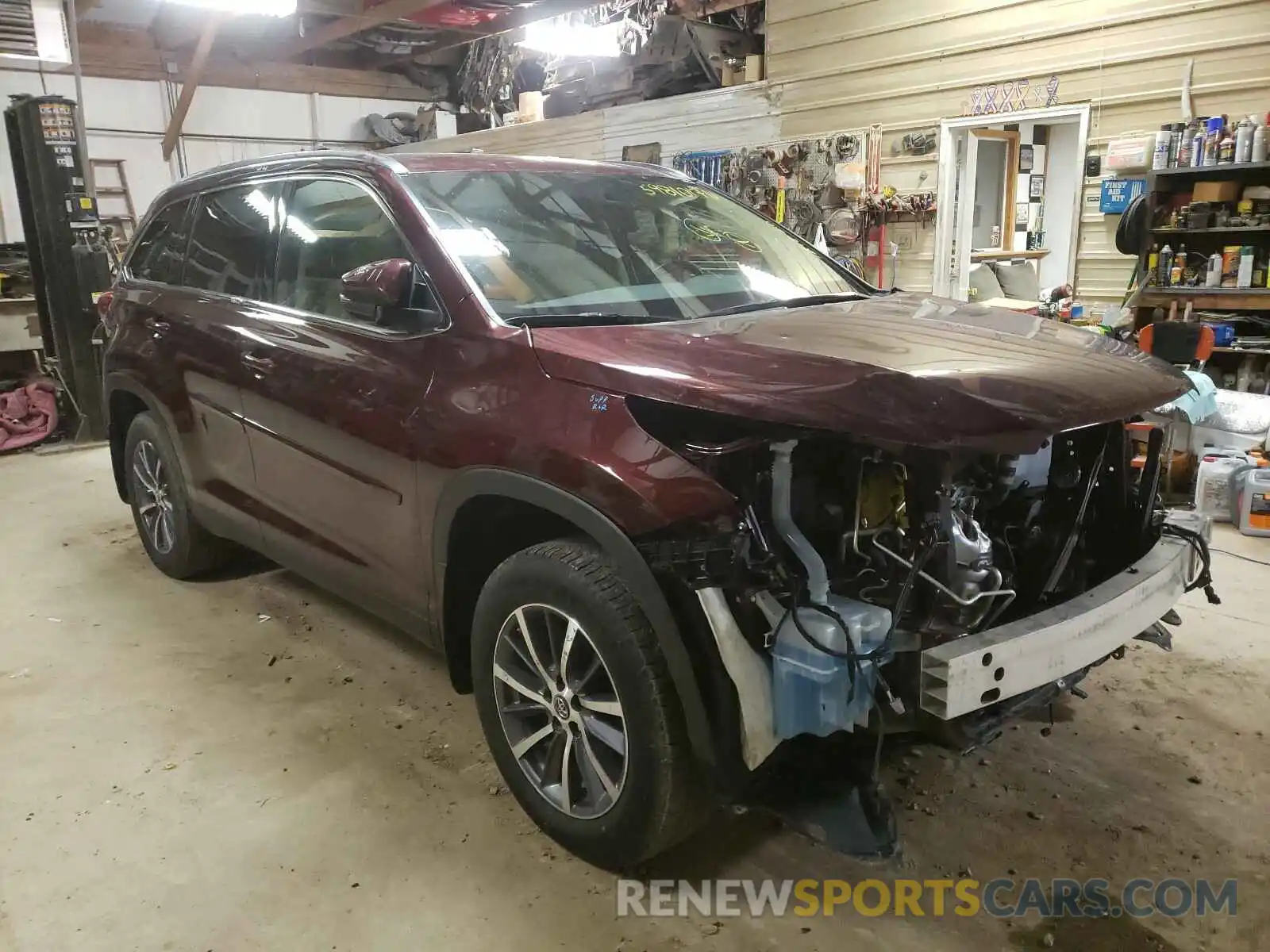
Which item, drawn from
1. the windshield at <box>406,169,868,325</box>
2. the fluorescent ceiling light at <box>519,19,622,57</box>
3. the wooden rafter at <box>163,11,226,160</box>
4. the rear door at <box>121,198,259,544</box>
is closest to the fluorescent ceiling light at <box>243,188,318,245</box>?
the rear door at <box>121,198,259,544</box>

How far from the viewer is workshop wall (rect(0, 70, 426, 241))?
10.7m

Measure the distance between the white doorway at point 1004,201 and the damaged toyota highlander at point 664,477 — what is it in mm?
4969

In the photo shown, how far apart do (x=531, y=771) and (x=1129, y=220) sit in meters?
5.60

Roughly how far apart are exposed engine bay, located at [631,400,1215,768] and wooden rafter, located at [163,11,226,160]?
9767mm

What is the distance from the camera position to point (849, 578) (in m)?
1.87

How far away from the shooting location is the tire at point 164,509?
145 inches

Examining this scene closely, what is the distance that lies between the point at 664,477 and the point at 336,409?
1.20 m

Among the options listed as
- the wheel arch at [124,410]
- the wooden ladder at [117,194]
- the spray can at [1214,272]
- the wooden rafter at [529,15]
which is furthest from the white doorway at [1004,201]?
the wooden ladder at [117,194]

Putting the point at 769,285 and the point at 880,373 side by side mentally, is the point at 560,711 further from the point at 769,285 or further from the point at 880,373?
the point at 769,285

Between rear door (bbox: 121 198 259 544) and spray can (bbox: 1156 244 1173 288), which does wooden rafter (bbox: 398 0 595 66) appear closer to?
rear door (bbox: 121 198 259 544)

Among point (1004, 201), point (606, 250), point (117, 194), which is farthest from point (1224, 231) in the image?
point (117, 194)

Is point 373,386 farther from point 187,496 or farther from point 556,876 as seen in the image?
point 187,496

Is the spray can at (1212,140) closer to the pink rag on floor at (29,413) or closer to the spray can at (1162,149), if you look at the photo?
the spray can at (1162,149)

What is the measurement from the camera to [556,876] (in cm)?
212
